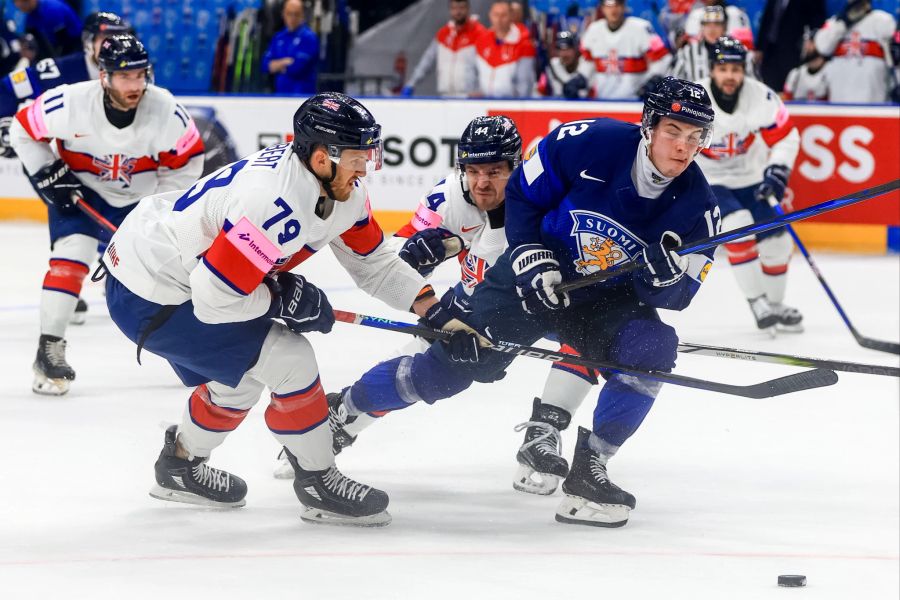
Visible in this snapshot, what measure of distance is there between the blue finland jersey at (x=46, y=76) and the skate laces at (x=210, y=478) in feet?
10.4

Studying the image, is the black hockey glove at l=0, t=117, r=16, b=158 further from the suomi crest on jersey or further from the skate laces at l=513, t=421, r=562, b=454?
the suomi crest on jersey

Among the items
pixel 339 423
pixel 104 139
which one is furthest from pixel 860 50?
pixel 339 423

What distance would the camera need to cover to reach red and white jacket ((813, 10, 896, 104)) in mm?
8227

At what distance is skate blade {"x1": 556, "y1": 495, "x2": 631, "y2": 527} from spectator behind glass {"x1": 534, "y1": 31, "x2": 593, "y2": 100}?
5.35 m

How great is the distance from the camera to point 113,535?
3176mm

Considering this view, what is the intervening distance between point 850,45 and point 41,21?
204 inches

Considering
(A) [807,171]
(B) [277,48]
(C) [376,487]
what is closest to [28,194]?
(B) [277,48]

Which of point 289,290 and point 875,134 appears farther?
point 875,134

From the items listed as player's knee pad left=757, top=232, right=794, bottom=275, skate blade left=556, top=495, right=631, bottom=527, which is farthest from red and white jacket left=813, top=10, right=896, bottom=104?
skate blade left=556, top=495, right=631, bottom=527

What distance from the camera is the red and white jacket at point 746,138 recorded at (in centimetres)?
607

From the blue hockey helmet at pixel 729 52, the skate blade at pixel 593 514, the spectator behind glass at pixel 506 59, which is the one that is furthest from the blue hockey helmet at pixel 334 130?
the spectator behind glass at pixel 506 59

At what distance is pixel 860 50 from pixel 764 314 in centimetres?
306

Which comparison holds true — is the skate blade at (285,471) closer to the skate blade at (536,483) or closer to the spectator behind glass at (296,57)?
the skate blade at (536,483)

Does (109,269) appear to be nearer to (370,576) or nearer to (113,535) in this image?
(113,535)
